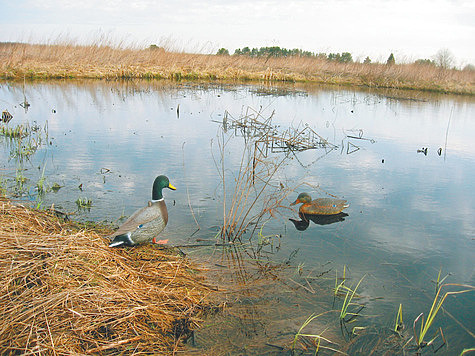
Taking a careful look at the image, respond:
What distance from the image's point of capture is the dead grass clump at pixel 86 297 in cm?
249

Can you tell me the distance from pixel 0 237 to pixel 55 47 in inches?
1008

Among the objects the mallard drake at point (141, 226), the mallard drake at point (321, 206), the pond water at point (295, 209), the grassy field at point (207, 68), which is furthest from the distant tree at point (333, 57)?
the mallard drake at point (141, 226)

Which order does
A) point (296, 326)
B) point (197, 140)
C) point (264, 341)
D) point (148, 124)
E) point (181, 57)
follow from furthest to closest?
point (181, 57) → point (148, 124) → point (197, 140) → point (296, 326) → point (264, 341)

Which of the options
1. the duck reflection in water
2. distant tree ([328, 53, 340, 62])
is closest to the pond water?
the duck reflection in water

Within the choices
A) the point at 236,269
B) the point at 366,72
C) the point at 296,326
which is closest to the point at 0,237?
the point at 236,269

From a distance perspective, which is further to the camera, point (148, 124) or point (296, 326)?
point (148, 124)

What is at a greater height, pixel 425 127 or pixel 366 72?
pixel 366 72

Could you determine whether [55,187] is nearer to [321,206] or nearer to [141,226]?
[141,226]

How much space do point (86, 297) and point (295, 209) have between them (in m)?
3.83

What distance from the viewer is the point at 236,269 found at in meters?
4.08

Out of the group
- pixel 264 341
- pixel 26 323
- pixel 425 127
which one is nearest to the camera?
pixel 26 323

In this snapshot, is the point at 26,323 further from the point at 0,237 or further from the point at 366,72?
the point at 366,72

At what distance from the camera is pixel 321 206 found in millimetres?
5672

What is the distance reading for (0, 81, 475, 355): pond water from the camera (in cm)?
332
